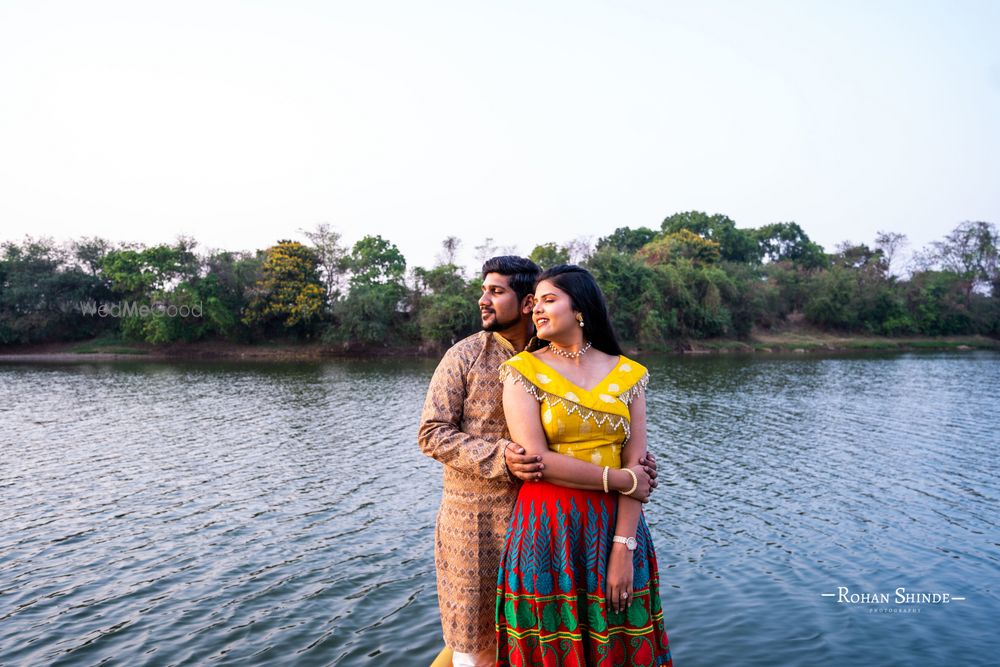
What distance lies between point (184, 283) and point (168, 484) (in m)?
34.2

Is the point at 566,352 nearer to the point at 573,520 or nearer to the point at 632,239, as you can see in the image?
the point at 573,520

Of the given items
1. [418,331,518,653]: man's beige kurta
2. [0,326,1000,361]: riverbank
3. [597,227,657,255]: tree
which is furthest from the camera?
[597,227,657,255]: tree

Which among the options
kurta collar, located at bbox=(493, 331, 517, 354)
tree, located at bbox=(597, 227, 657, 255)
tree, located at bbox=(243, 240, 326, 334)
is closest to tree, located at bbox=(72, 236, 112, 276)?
tree, located at bbox=(243, 240, 326, 334)

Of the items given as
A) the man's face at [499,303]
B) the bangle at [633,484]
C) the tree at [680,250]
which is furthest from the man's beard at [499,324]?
the tree at [680,250]

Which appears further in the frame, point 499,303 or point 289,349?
point 289,349

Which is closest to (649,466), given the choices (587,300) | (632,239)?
(587,300)

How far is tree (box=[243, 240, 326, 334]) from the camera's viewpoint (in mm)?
41312

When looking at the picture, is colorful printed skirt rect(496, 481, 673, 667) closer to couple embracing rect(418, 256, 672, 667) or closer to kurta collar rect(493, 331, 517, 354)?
couple embracing rect(418, 256, 672, 667)

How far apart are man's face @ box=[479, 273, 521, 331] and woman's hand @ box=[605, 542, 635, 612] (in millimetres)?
969

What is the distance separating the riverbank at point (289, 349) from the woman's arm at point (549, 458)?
36.3 metres

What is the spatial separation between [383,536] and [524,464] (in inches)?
234

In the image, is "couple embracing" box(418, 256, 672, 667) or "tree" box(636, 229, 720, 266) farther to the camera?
"tree" box(636, 229, 720, 266)

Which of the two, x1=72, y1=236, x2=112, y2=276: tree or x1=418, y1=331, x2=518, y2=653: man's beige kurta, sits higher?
x1=72, y1=236, x2=112, y2=276: tree

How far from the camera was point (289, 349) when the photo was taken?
136ft
